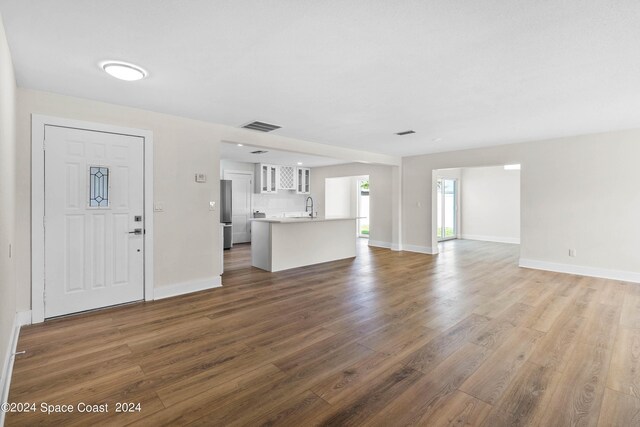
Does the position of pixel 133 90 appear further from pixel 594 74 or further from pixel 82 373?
pixel 594 74

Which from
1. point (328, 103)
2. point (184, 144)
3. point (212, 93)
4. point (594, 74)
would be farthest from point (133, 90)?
point (594, 74)

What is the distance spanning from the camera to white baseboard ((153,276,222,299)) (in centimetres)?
403

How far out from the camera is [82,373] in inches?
89.9

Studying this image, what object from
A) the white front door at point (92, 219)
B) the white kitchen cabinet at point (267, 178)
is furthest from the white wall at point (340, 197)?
the white front door at point (92, 219)

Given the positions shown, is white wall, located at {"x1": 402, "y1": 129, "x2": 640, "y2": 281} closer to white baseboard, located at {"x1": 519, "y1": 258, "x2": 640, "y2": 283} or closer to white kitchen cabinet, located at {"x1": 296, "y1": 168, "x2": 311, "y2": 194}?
white baseboard, located at {"x1": 519, "y1": 258, "x2": 640, "y2": 283}

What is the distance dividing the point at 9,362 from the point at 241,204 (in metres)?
7.02

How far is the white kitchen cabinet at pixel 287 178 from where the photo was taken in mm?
9742

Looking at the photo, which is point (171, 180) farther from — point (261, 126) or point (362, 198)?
point (362, 198)

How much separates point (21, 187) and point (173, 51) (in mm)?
2265

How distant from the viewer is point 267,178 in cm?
932

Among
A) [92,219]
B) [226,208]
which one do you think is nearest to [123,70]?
[92,219]

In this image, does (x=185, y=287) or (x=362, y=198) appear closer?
(x=185, y=287)

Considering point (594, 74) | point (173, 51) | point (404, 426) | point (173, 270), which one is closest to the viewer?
point (404, 426)

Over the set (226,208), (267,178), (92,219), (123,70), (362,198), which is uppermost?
(123,70)
